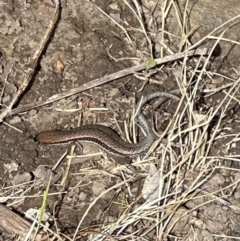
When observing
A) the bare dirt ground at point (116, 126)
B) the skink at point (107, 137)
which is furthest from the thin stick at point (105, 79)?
the skink at point (107, 137)

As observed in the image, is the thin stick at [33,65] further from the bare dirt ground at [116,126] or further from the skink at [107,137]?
the skink at [107,137]

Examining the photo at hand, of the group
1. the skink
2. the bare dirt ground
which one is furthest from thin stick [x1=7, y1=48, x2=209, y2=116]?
the skink

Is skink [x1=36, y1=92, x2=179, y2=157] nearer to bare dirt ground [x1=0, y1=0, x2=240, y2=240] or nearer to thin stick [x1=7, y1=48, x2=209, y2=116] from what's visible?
bare dirt ground [x1=0, y1=0, x2=240, y2=240]

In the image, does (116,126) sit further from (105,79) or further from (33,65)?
(33,65)

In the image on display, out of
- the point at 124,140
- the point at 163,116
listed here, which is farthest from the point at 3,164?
the point at 163,116

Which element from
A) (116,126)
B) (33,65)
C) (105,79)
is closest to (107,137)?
(116,126)
